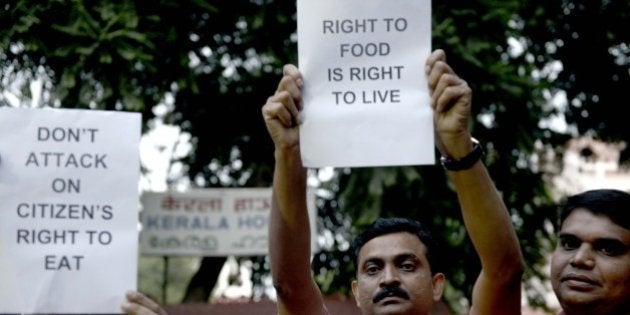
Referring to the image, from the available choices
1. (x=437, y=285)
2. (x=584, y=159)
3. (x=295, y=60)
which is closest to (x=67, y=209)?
(x=437, y=285)

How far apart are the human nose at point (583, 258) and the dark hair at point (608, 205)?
129mm

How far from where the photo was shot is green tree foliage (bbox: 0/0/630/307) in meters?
7.66

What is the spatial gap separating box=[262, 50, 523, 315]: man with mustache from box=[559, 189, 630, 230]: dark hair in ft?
1.22

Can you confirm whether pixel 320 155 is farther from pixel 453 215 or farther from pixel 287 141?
pixel 453 215

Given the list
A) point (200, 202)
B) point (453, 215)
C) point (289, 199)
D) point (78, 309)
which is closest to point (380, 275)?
point (289, 199)

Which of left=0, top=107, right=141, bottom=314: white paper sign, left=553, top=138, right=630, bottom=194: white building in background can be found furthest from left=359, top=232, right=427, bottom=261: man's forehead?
left=553, top=138, right=630, bottom=194: white building in background

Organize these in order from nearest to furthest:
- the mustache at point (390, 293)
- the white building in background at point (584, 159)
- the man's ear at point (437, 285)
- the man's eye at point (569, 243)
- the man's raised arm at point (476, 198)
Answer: the man's raised arm at point (476, 198) < the man's eye at point (569, 243) < the mustache at point (390, 293) < the man's ear at point (437, 285) < the white building in background at point (584, 159)

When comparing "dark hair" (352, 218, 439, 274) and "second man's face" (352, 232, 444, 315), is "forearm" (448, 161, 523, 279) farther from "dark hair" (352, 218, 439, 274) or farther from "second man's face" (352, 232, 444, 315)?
"dark hair" (352, 218, 439, 274)

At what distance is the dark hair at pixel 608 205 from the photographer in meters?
3.25

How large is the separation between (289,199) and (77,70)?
5.00m

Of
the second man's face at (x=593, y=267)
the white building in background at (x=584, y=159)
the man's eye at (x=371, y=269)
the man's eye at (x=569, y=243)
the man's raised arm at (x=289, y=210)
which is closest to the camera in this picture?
the man's raised arm at (x=289, y=210)

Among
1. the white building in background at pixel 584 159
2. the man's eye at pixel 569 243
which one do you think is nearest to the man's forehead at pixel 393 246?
the man's eye at pixel 569 243

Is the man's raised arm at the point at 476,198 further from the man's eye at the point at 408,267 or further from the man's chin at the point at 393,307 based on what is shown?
the man's eye at the point at 408,267

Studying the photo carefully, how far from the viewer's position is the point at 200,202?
952 centimetres
